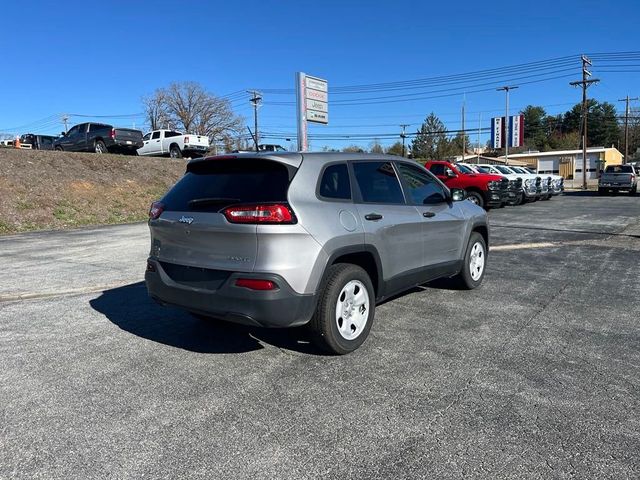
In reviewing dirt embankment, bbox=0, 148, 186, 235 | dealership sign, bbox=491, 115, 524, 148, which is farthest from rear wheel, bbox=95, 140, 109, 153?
dealership sign, bbox=491, 115, 524, 148

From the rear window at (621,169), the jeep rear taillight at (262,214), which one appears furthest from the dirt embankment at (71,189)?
the rear window at (621,169)

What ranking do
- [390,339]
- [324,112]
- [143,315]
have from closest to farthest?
[390,339]
[143,315]
[324,112]

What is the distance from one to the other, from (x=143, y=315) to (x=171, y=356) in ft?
4.62

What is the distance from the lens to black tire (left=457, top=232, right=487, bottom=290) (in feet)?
20.4

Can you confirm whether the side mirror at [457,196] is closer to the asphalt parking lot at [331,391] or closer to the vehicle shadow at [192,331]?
the asphalt parking lot at [331,391]

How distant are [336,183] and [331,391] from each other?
1734 millimetres

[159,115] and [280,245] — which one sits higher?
[159,115]

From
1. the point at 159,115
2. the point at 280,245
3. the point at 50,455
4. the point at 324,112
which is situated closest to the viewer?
the point at 50,455

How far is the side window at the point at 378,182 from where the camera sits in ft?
15.1

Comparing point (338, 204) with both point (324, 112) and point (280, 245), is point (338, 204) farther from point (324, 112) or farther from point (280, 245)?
point (324, 112)

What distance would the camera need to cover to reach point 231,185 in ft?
13.2

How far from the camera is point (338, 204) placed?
4.18 m

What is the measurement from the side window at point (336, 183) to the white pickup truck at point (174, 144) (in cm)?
2435

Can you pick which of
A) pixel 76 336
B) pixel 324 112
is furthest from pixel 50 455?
pixel 324 112
